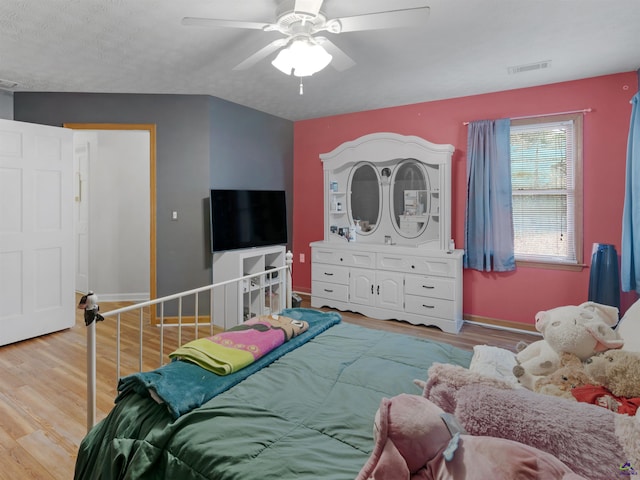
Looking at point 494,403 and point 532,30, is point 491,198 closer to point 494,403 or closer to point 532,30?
point 532,30

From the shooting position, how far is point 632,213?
117 inches

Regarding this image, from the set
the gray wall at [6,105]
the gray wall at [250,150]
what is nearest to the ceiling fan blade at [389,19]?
the gray wall at [250,150]

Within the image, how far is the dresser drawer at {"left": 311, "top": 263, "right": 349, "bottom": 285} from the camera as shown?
4398 millimetres

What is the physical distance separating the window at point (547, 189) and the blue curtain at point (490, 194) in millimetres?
126

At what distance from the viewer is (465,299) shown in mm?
4164

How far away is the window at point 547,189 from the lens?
3.57 meters

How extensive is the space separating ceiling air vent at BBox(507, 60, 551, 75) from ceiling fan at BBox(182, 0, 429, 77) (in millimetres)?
1582

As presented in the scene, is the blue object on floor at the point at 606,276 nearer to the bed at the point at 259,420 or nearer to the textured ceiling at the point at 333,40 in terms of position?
the textured ceiling at the point at 333,40

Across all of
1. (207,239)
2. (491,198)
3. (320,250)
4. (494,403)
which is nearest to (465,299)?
(491,198)

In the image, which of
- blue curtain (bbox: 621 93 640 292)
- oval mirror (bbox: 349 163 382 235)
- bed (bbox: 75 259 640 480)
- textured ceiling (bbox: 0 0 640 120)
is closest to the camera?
bed (bbox: 75 259 640 480)

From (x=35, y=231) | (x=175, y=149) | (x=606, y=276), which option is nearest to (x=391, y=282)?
(x=606, y=276)

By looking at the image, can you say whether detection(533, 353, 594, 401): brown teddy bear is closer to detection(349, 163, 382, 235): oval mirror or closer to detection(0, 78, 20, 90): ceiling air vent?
detection(349, 163, 382, 235): oval mirror

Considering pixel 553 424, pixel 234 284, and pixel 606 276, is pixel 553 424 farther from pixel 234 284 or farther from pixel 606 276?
pixel 234 284

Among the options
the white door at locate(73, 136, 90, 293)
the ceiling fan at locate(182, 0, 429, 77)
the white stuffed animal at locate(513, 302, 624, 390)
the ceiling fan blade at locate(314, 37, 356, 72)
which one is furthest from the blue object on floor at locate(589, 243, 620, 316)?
the white door at locate(73, 136, 90, 293)
